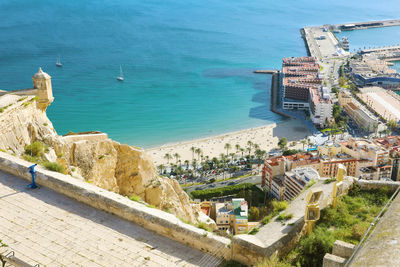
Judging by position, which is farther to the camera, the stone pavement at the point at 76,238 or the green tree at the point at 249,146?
the green tree at the point at 249,146

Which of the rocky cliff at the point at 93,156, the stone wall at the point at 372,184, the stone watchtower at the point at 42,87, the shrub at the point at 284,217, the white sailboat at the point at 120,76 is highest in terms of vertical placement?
the stone watchtower at the point at 42,87

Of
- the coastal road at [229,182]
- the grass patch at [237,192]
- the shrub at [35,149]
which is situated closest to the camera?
the shrub at [35,149]

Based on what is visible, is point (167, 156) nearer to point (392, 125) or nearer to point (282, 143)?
point (282, 143)

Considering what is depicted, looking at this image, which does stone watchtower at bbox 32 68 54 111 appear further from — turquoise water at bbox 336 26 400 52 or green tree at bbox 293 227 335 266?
turquoise water at bbox 336 26 400 52

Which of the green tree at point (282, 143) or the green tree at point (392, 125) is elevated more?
the green tree at point (392, 125)

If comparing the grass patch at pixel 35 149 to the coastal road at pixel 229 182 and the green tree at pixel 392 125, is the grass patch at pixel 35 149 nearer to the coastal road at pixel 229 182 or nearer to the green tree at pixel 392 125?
the coastal road at pixel 229 182

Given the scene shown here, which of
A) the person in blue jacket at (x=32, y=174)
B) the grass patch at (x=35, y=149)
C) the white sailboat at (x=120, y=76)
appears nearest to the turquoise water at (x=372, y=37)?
the white sailboat at (x=120, y=76)
